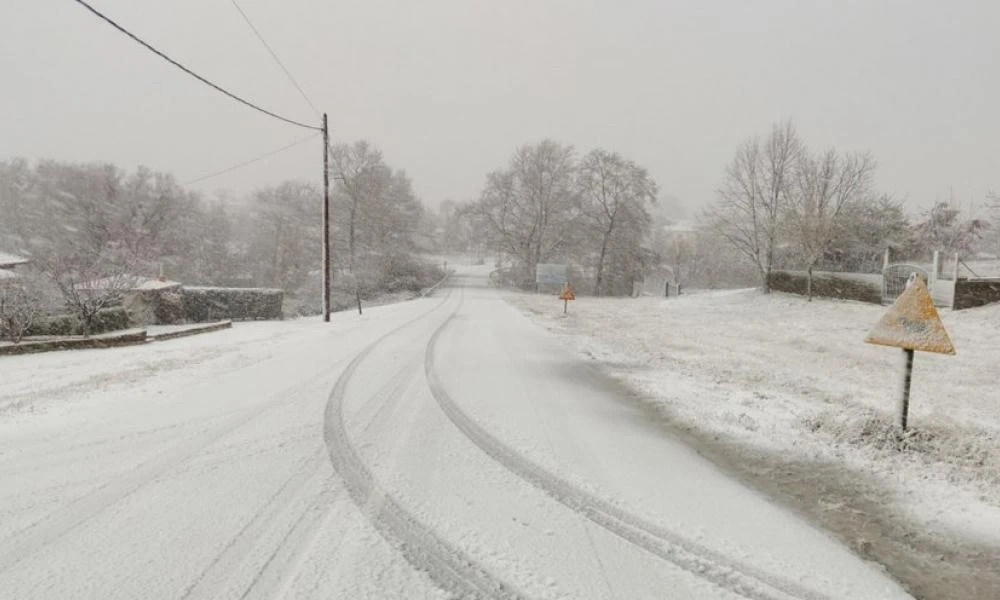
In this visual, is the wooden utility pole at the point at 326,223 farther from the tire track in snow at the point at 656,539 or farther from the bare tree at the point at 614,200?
the bare tree at the point at 614,200

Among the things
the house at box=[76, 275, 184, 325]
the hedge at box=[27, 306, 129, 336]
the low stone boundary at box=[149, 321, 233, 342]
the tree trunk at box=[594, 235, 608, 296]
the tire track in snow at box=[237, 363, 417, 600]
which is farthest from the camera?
the tree trunk at box=[594, 235, 608, 296]

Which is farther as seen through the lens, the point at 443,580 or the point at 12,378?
the point at 12,378

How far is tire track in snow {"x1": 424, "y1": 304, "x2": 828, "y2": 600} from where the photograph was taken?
290cm

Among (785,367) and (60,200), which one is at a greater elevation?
(60,200)

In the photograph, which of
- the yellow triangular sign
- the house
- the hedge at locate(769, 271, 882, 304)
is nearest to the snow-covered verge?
the yellow triangular sign

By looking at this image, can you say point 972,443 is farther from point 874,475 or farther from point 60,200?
point 60,200

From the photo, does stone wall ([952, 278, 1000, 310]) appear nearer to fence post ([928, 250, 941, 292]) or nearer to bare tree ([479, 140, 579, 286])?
fence post ([928, 250, 941, 292])

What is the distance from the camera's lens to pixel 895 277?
28219 mm

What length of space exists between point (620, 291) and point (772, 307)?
988 inches

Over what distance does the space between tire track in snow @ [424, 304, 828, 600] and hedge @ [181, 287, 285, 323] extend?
1064 inches

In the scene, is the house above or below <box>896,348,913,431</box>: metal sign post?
below

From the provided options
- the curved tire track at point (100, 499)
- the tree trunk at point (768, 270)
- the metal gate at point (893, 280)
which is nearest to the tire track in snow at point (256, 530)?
the curved tire track at point (100, 499)

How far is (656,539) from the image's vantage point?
11.1 feet

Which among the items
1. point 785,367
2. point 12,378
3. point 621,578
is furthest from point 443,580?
point 785,367
